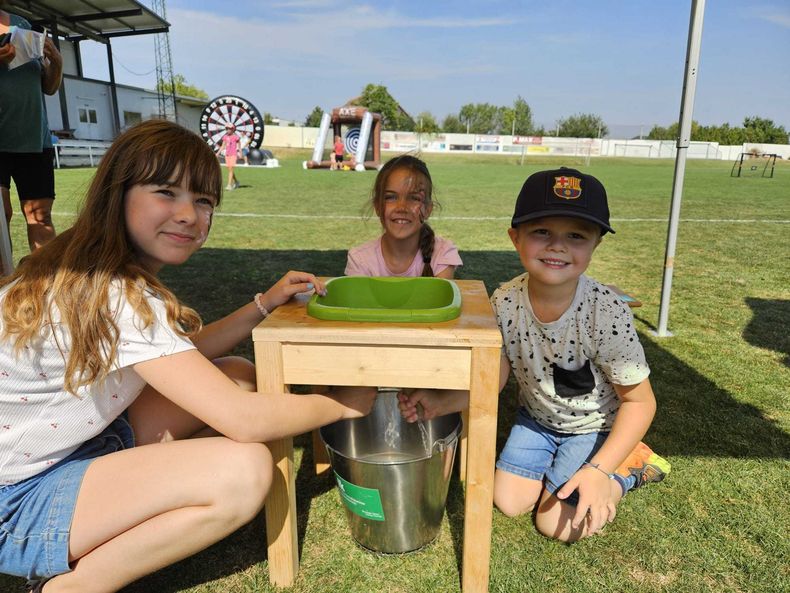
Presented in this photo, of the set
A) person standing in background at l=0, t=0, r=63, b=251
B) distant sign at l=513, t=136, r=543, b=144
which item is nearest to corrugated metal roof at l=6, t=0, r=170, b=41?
person standing in background at l=0, t=0, r=63, b=251

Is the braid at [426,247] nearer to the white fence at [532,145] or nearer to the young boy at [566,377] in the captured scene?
the young boy at [566,377]

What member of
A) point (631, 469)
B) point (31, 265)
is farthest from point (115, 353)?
point (631, 469)

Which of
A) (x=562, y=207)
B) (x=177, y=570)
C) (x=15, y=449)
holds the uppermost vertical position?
(x=562, y=207)

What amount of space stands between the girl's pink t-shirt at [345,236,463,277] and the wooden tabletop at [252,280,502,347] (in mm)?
1032

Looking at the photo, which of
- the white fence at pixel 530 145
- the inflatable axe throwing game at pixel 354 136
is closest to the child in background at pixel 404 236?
the inflatable axe throwing game at pixel 354 136

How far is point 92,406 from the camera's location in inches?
49.6

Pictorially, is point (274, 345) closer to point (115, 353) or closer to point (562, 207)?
point (115, 353)

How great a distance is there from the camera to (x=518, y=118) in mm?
69562

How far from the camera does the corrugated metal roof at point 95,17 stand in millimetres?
21656

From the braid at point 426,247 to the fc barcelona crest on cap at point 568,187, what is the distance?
1.02 meters

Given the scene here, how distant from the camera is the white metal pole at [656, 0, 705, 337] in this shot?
2793 mm

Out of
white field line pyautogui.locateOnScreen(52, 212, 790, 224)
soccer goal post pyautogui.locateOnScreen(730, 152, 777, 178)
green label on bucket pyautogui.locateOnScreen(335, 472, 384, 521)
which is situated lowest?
green label on bucket pyautogui.locateOnScreen(335, 472, 384, 521)

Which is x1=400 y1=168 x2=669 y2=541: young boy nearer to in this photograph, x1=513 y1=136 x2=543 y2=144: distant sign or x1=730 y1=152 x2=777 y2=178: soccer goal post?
x1=730 y1=152 x2=777 y2=178: soccer goal post

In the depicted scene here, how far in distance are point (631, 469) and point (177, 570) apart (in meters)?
1.40
